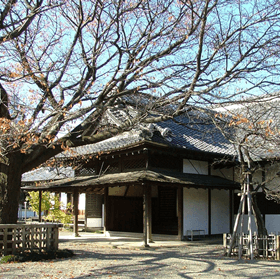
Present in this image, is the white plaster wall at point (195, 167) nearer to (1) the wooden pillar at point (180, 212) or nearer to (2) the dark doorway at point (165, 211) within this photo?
(1) the wooden pillar at point (180, 212)

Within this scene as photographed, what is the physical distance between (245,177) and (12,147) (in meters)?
7.00

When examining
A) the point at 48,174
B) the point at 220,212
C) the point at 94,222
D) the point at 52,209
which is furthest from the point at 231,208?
the point at 48,174

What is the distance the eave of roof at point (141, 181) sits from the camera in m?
14.8

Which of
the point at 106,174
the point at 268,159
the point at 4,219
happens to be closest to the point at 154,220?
the point at 106,174

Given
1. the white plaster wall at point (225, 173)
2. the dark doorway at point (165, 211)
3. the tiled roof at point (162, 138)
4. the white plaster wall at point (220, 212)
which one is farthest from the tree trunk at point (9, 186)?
the white plaster wall at point (225, 173)

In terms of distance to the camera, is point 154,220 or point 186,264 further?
point 154,220

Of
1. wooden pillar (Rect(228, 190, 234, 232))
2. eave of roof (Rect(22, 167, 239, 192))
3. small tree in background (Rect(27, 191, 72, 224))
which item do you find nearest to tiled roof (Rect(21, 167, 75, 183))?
small tree in background (Rect(27, 191, 72, 224))

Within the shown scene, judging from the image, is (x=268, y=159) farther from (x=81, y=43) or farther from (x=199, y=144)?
(x=81, y=43)

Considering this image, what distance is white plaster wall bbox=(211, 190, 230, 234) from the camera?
60.7 feet

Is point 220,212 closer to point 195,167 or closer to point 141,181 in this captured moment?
point 195,167

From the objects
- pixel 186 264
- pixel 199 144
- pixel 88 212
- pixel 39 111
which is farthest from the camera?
pixel 88 212

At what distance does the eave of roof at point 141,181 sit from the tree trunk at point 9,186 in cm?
457

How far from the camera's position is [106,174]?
59.0ft

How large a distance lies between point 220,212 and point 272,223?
2.45 m
